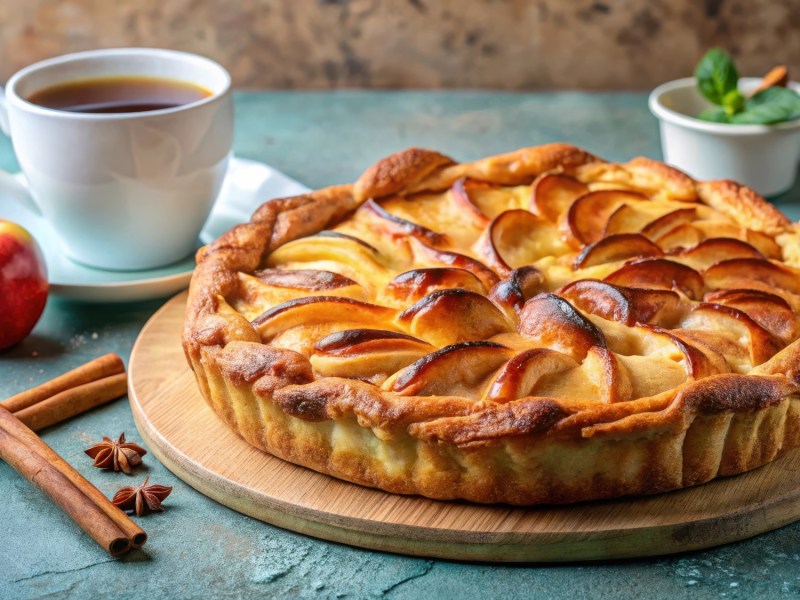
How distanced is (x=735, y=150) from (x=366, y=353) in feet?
7.11

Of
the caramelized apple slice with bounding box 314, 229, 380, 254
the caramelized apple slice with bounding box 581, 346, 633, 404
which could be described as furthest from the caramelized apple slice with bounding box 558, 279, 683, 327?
the caramelized apple slice with bounding box 314, 229, 380, 254

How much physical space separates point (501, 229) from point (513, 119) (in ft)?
7.31

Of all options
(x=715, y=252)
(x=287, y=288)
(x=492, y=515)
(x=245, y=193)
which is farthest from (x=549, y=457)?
(x=245, y=193)

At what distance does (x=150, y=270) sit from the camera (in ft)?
11.6

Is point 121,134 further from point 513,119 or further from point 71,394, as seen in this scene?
point 513,119

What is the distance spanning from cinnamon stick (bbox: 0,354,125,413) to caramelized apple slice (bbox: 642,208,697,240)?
153cm

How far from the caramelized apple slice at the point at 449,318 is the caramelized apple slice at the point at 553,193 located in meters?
0.68

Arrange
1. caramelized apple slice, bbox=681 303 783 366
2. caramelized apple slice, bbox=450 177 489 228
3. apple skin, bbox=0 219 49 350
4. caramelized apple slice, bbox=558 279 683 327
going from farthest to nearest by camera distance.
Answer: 1. caramelized apple slice, bbox=450 177 489 228
2. apple skin, bbox=0 219 49 350
3. caramelized apple slice, bbox=558 279 683 327
4. caramelized apple slice, bbox=681 303 783 366

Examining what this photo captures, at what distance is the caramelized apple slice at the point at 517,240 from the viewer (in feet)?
9.70

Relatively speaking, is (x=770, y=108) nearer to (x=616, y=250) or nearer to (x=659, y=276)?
(x=616, y=250)

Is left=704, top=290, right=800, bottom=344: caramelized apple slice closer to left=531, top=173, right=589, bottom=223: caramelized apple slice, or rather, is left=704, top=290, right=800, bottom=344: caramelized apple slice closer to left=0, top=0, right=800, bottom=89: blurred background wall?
left=531, top=173, right=589, bottom=223: caramelized apple slice

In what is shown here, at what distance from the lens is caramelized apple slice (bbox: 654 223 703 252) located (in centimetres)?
305

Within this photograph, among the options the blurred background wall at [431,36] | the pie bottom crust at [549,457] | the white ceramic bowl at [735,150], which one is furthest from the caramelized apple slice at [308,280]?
the blurred background wall at [431,36]

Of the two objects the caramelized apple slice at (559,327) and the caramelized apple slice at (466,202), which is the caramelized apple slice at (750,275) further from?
the caramelized apple slice at (466,202)
